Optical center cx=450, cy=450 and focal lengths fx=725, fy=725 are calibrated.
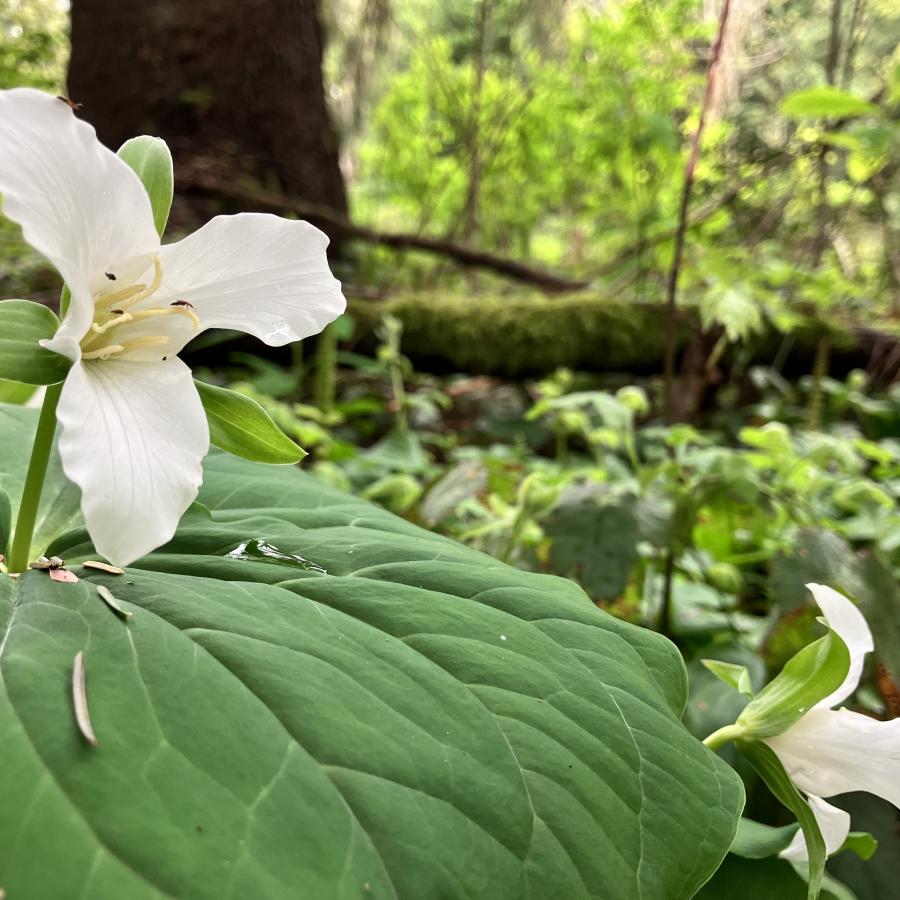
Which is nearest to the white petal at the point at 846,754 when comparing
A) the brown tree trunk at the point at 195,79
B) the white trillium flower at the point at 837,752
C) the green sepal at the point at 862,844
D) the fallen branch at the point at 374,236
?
the white trillium flower at the point at 837,752

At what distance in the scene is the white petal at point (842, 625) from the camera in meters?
0.58

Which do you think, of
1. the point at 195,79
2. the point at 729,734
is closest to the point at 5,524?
the point at 729,734

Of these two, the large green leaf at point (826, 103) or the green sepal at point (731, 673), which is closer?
the green sepal at point (731, 673)

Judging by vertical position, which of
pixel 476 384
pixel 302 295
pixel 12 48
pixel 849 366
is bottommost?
pixel 476 384

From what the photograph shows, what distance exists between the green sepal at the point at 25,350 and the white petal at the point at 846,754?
612mm

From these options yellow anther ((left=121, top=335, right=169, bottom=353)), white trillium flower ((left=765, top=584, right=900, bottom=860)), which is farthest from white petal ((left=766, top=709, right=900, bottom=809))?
yellow anther ((left=121, top=335, right=169, bottom=353))

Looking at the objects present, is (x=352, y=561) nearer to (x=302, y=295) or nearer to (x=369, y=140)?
(x=302, y=295)

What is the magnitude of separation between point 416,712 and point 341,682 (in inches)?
1.9

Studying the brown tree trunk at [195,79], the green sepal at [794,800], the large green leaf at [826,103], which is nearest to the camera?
the green sepal at [794,800]

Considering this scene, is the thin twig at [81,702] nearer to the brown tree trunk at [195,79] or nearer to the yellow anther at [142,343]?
the yellow anther at [142,343]

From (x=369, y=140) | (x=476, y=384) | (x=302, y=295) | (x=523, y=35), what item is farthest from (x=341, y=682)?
(x=523, y=35)

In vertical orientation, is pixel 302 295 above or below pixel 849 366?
above

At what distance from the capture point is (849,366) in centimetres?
334

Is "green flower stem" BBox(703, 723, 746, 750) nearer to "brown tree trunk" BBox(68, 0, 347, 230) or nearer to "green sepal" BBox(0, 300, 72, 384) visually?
"green sepal" BBox(0, 300, 72, 384)
